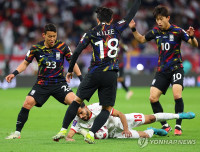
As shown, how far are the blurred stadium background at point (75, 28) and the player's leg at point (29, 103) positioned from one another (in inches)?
522

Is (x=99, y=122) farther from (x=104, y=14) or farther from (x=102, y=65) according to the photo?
(x=104, y=14)

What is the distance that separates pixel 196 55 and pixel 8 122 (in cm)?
1467

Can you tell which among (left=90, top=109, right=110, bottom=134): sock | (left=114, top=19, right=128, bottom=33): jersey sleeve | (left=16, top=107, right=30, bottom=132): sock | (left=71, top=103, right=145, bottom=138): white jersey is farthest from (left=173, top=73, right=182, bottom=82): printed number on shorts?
(left=16, top=107, right=30, bottom=132): sock

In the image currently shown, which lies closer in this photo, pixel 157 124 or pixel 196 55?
pixel 157 124

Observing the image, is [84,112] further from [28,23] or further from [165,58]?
[28,23]

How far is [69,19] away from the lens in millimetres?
25422

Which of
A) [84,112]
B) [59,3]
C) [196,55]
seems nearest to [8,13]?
[59,3]

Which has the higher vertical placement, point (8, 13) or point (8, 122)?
point (8, 13)

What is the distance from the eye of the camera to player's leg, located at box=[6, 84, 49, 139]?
8121 millimetres

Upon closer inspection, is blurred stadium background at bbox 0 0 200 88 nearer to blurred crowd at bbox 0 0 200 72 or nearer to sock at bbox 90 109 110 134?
blurred crowd at bbox 0 0 200 72

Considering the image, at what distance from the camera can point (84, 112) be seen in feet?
25.2

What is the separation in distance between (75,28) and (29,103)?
56.4ft

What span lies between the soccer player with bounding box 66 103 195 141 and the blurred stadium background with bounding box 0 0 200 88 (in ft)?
43.6

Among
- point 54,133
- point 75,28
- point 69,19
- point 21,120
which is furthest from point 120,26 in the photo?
point 69,19
